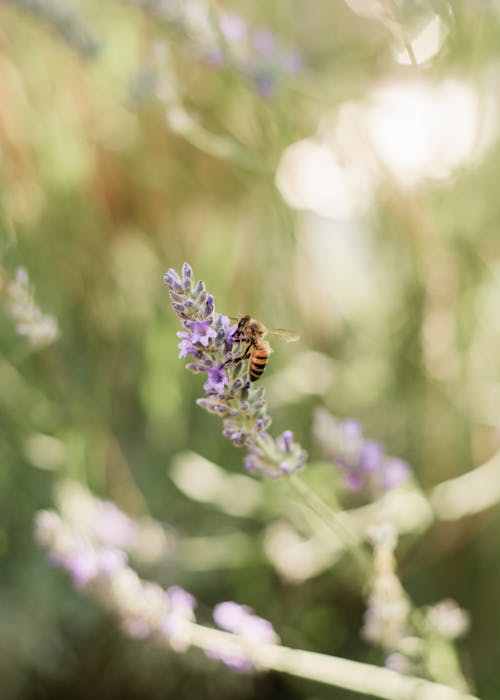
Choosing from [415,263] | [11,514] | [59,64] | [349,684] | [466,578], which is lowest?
[349,684]

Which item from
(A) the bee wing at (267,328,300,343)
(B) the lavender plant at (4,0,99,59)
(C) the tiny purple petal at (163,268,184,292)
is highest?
(B) the lavender plant at (4,0,99,59)

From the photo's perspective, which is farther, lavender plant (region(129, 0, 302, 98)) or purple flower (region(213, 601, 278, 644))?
lavender plant (region(129, 0, 302, 98))

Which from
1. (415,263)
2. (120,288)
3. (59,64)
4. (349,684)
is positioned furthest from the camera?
(59,64)

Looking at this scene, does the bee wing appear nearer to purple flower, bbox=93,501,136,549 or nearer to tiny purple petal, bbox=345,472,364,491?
tiny purple petal, bbox=345,472,364,491

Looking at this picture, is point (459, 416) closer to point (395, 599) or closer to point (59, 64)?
point (395, 599)

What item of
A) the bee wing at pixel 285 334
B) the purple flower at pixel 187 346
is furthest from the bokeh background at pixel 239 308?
the purple flower at pixel 187 346

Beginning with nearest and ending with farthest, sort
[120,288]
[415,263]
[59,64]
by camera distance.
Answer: [415,263], [120,288], [59,64]

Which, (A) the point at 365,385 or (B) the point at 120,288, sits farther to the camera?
(B) the point at 120,288

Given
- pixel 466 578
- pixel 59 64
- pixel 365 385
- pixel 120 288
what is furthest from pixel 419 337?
pixel 59 64

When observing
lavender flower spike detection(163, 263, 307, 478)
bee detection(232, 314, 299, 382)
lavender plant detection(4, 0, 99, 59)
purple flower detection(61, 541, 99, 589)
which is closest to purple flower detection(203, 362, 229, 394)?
lavender flower spike detection(163, 263, 307, 478)
